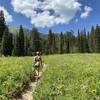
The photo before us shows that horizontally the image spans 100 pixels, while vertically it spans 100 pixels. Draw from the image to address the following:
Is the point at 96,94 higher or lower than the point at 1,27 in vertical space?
lower

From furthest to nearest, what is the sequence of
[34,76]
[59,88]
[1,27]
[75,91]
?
[1,27], [34,76], [59,88], [75,91]

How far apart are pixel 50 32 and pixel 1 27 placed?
5990cm

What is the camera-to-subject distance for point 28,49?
140375 mm

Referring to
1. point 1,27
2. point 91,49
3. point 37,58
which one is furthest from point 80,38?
point 37,58

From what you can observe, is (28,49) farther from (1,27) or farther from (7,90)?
(7,90)

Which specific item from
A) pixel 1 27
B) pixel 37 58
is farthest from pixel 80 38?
pixel 37 58

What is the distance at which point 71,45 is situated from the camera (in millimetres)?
170625

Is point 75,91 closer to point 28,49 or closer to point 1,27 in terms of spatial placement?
point 1,27

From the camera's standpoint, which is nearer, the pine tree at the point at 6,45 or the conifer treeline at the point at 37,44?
the pine tree at the point at 6,45

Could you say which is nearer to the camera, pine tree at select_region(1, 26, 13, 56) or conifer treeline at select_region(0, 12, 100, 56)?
pine tree at select_region(1, 26, 13, 56)

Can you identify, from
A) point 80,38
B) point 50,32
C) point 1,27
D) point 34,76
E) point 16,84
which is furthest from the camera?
point 50,32

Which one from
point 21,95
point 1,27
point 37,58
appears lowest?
point 21,95

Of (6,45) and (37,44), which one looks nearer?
(6,45)

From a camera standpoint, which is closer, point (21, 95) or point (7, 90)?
point (7, 90)
